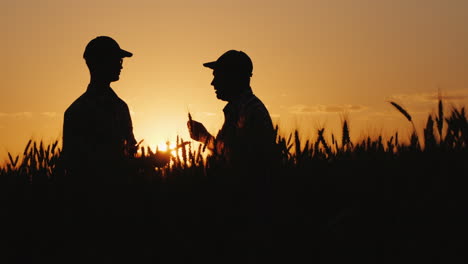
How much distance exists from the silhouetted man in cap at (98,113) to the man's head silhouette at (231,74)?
797 mm

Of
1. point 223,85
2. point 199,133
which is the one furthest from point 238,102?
point 199,133

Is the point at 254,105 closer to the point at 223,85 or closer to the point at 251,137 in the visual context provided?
the point at 223,85

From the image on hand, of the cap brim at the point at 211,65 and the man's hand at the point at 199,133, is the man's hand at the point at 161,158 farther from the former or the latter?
the cap brim at the point at 211,65

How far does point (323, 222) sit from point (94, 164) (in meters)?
1.49

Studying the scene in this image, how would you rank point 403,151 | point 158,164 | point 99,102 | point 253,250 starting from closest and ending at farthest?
point 253,250 < point 158,164 < point 403,151 < point 99,102

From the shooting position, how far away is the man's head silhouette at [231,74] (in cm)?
467

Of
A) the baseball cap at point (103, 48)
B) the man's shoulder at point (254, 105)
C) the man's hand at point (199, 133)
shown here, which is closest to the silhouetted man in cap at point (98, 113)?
the baseball cap at point (103, 48)

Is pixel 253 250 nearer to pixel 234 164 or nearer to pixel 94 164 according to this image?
pixel 234 164

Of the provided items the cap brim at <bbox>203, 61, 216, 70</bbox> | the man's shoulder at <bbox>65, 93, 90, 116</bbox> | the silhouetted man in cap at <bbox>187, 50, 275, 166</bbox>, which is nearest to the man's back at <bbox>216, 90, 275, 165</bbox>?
the silhouetted man in cap at <bbox>187, 50, 275, 166</bbox>

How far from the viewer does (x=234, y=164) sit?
338 centimetres

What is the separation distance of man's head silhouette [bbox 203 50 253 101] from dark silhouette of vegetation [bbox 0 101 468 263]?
40.5 inches

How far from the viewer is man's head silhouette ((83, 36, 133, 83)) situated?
15.6 feet

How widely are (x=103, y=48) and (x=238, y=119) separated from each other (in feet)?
4.32

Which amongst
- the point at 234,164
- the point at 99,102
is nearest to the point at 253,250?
the point at 234,164
